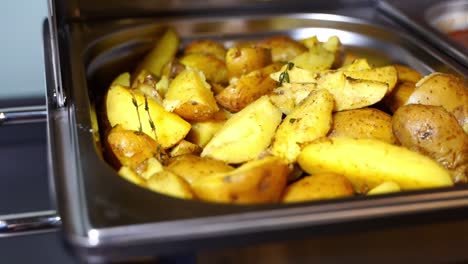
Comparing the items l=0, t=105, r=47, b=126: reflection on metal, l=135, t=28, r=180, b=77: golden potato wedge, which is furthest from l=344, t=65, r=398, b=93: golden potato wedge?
l=0, t=105, r=47, b=126: reflection on metal

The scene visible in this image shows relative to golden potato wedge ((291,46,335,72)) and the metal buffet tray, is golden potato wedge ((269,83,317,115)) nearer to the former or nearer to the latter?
golden potato wedge ((291,46,335,72))

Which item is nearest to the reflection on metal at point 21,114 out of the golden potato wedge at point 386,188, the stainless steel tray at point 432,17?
the golden potato wedge at point 386,188

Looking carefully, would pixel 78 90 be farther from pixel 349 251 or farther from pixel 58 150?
pixel 349 251

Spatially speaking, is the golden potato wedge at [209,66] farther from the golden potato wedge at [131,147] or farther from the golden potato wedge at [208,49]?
the golden potato wedge at [131,147]

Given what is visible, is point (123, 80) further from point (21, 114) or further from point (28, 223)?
point (28, 223)

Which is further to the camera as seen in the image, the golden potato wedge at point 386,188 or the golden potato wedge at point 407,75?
the golden potato wedge at point 407,75

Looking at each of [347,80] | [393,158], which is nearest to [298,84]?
[347,80]
